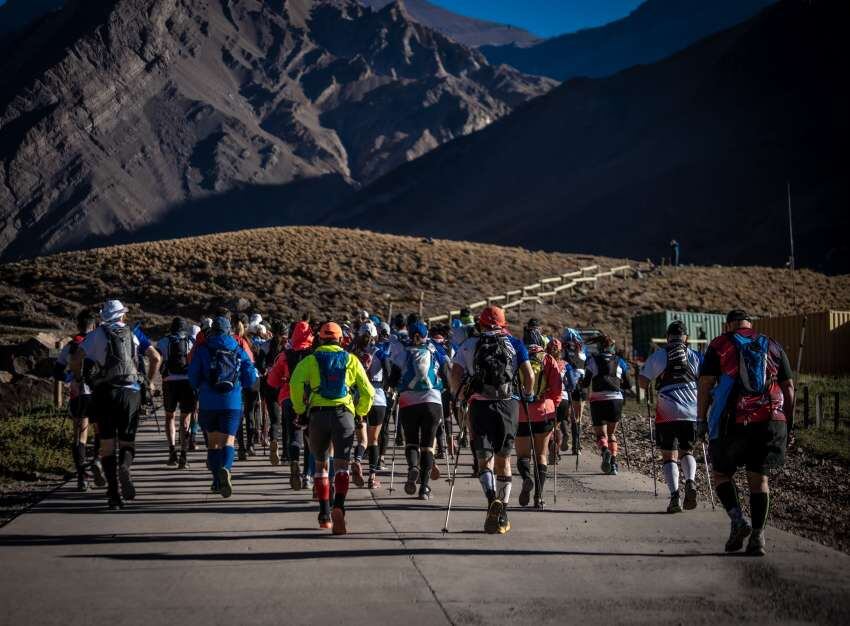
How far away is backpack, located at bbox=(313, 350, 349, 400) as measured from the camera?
29.6 feet

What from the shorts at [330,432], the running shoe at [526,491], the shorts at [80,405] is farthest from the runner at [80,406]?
the running shoe at [526,491]

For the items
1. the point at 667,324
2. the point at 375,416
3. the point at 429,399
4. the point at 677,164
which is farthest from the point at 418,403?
the point at 677,164

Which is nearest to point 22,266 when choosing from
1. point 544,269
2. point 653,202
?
point 544,269

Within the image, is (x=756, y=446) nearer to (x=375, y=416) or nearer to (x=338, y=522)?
(x=338, y=522)

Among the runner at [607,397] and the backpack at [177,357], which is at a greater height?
the backpack at [177,357]

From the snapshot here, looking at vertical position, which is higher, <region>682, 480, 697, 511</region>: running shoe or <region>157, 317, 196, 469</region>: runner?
<region>157, 317, 196, 469</region>: runner

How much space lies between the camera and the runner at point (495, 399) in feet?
29.6

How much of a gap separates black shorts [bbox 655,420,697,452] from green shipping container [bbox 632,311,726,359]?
29.9m

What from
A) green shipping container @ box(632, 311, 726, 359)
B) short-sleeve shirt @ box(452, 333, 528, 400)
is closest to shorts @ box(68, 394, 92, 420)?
short-sleeve shirt @ box(452, 333, 528, 400)

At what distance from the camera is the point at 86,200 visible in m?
181

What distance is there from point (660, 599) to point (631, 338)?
4344 centimetres

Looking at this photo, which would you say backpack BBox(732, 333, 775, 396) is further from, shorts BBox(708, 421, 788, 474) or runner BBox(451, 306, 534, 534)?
runner BBox(451, 306, 534, 534)

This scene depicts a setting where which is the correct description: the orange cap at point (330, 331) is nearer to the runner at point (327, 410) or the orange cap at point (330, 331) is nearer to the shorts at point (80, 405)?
the runner at point (327, 410)

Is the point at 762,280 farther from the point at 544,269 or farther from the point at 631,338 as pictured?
the point at 631,338
